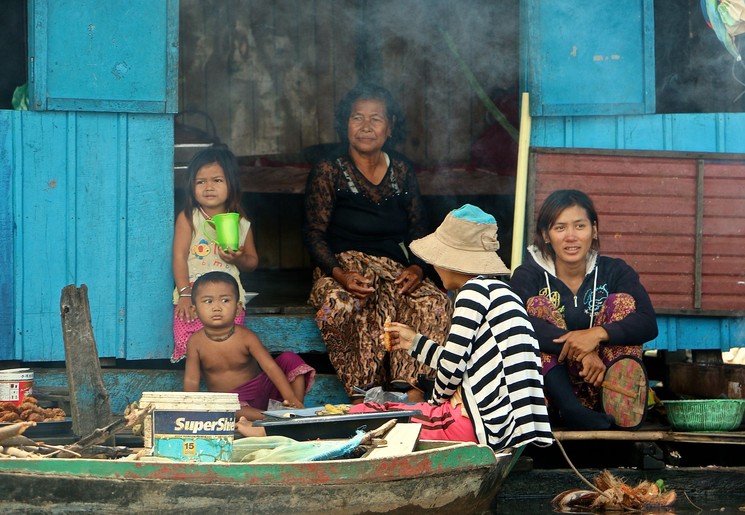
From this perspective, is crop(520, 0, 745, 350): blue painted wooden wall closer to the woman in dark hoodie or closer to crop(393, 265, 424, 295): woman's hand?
the woman in dark hoodie

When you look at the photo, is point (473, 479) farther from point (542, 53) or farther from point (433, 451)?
point (542, 53)

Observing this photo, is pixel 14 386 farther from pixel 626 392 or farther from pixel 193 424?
pixel 626 392

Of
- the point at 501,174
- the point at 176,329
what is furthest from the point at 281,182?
the point at 176,329

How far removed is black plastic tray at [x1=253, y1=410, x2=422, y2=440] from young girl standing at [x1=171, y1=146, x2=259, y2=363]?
4.35 feet

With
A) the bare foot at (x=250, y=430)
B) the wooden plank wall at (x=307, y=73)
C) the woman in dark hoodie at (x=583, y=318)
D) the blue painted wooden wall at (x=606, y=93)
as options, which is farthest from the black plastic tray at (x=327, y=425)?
the wooden plank wall at (x=307, y=73)

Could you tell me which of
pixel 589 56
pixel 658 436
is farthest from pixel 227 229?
pixel 658 436

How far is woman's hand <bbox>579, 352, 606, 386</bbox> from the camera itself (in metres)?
5.47

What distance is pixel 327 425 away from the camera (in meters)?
4.73

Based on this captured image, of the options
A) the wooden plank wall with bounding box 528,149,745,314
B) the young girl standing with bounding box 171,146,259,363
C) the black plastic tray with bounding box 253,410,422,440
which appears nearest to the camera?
the black plastic tray with bounding box 253,410,422,440

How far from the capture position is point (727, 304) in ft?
21.5

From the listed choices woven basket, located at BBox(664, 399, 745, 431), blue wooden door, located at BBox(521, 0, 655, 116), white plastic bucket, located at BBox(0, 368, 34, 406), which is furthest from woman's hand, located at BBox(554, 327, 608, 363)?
white plastic bucket, located at BBox(0, 368, 34, 406)

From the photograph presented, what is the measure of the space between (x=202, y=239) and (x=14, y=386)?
134cm

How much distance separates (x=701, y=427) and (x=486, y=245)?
1594mm

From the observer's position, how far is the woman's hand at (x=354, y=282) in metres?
6.19
